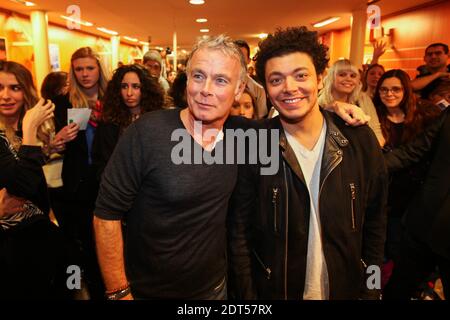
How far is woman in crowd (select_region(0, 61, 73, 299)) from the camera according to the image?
5.46 ft

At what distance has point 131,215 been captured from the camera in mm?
1383

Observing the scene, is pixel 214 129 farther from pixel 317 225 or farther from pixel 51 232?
pixel 51 232

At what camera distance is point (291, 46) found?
138 cm

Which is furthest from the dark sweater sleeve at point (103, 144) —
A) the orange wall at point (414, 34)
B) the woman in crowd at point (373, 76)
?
the orange wall at point (414, 34)

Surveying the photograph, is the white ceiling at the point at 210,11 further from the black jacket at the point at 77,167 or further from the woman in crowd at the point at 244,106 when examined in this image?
the black jacket at the point at 77,167

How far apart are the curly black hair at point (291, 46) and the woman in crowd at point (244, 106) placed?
41.1 inches

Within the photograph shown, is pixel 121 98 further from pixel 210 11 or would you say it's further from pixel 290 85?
pixel 210 11

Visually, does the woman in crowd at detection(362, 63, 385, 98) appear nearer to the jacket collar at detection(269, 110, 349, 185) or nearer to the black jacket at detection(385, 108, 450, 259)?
the black jacket at detection(385, 108, 450, 259)

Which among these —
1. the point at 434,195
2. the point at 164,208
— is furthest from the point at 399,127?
the point at 164,208

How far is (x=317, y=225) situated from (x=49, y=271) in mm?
1505

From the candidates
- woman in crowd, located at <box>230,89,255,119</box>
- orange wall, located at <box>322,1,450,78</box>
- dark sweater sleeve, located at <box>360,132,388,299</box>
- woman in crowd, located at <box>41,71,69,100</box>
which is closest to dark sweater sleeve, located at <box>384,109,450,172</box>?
dark sweater sleeve, located at <box>360,132,388,299</box>

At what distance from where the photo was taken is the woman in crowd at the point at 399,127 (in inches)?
97.8

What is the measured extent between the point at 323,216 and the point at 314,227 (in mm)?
66
